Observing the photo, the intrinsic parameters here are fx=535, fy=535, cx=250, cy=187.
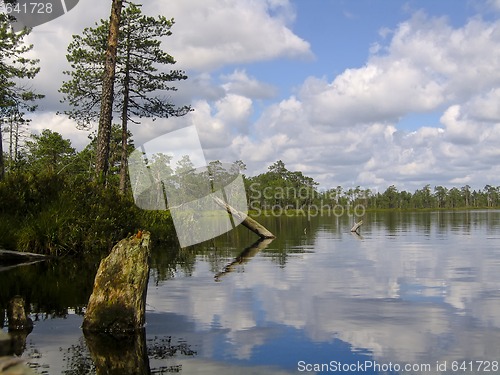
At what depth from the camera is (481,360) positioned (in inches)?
237

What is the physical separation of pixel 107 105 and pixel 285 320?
55.6ft

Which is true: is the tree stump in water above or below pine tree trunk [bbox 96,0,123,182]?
below

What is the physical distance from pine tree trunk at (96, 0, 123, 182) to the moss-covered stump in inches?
Result: 576

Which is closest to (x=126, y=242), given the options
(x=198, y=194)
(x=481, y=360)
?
(x=481, y=360)

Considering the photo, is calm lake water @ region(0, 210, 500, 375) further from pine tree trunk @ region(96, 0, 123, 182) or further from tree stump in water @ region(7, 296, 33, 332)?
pine tree trunk @ region(96, 0, 123, 182)

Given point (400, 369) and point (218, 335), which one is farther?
point (218, 335)

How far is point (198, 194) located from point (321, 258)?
553 inches

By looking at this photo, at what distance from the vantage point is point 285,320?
8.12 metres

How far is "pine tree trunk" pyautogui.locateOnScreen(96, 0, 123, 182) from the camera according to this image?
875 inches

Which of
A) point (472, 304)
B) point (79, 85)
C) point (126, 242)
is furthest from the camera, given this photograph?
point (79, 85)

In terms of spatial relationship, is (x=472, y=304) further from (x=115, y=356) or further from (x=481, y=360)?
(x=115, y=356)
